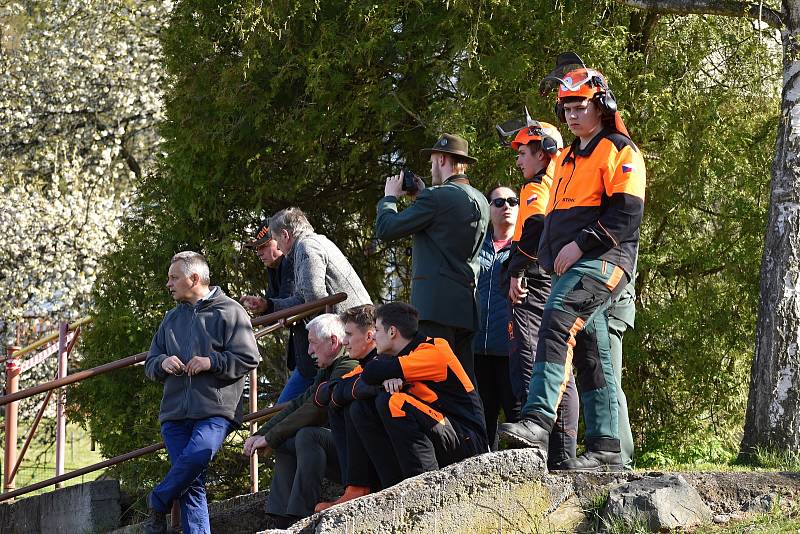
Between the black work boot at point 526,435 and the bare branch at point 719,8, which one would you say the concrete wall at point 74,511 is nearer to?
the black work boot at point 526,435

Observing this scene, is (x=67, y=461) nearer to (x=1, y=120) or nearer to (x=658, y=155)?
(x=1, y=120)

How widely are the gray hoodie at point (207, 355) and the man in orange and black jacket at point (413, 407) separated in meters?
0.92

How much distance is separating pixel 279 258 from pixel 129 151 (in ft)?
41.0

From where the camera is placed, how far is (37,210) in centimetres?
1752

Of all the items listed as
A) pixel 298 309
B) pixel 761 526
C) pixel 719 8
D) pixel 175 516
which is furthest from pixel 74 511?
pixel 719 8

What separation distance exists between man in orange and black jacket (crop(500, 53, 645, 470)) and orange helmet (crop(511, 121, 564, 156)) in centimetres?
57

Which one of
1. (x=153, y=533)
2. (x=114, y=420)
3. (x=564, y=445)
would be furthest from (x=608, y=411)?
(x=114, y=420)

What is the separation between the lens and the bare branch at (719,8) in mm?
7870

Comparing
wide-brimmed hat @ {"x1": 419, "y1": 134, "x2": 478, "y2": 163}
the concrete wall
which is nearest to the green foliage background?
the concrete wall

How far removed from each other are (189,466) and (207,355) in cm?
61

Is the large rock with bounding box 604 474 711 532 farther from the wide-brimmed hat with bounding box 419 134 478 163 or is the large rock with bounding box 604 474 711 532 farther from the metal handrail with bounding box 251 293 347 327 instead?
the metal handrail with bounding box 251 293 347 327

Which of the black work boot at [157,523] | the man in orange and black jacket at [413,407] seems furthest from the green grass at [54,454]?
the man in orange and black jacket at [413,407]

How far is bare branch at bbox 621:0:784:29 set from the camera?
7.87m

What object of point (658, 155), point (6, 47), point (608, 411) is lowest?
point (608, 411)
